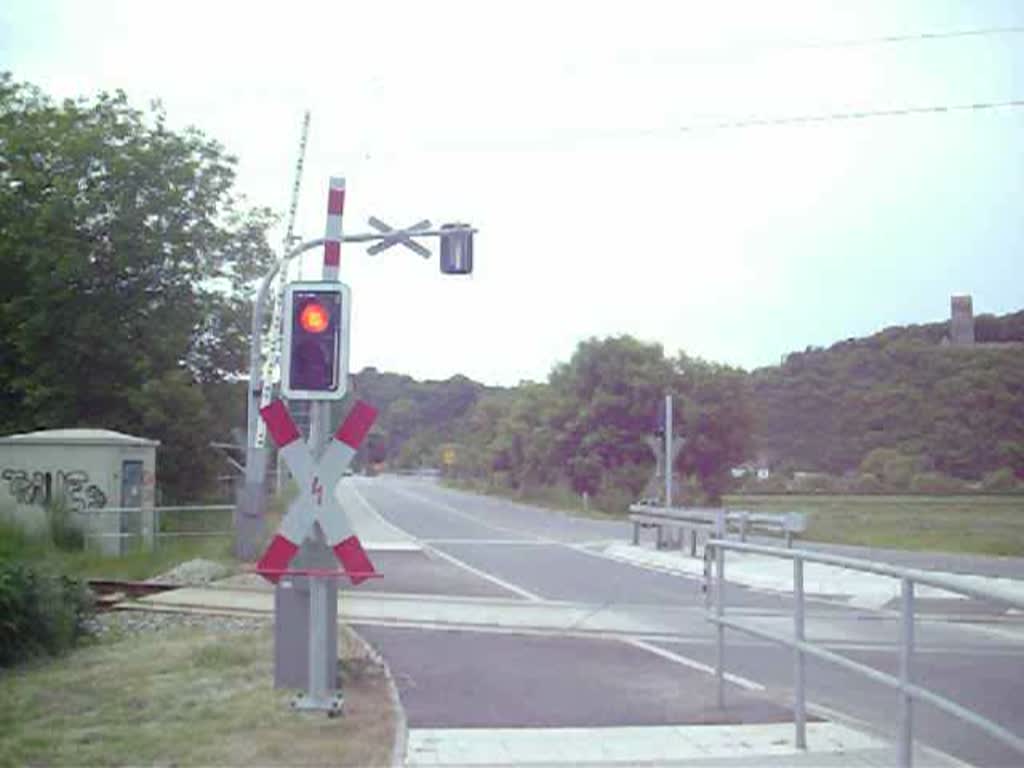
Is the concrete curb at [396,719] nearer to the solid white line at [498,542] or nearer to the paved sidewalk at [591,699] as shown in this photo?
the paved sidewalk at [591,699]

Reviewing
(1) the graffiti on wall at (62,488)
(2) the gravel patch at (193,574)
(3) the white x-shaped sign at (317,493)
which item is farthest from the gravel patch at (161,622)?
(1) the graffiti on wall at (62,488)

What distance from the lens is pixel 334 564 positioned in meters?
8.30

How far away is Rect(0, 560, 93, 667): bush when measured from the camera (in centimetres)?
1070

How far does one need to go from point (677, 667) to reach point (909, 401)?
25.0 meters

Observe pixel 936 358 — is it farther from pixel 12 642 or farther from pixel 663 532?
pixel 12 642

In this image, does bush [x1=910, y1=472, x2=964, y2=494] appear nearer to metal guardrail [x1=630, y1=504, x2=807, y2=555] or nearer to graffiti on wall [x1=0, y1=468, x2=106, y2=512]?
metal guardrail [x1=630, y1=504, x2=807, y2=555]

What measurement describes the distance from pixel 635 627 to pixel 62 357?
2416cm

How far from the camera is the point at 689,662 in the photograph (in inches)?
443

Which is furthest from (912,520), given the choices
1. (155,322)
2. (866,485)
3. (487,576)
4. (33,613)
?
(33,613)

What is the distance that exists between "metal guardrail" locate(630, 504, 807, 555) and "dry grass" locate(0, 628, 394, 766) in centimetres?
1094

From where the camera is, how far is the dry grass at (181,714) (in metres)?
7.12

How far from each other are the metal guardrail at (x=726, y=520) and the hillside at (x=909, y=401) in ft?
23.6

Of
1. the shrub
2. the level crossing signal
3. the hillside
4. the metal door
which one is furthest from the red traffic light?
the shrub

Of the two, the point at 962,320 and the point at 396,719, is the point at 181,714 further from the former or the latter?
the point at 962,320
